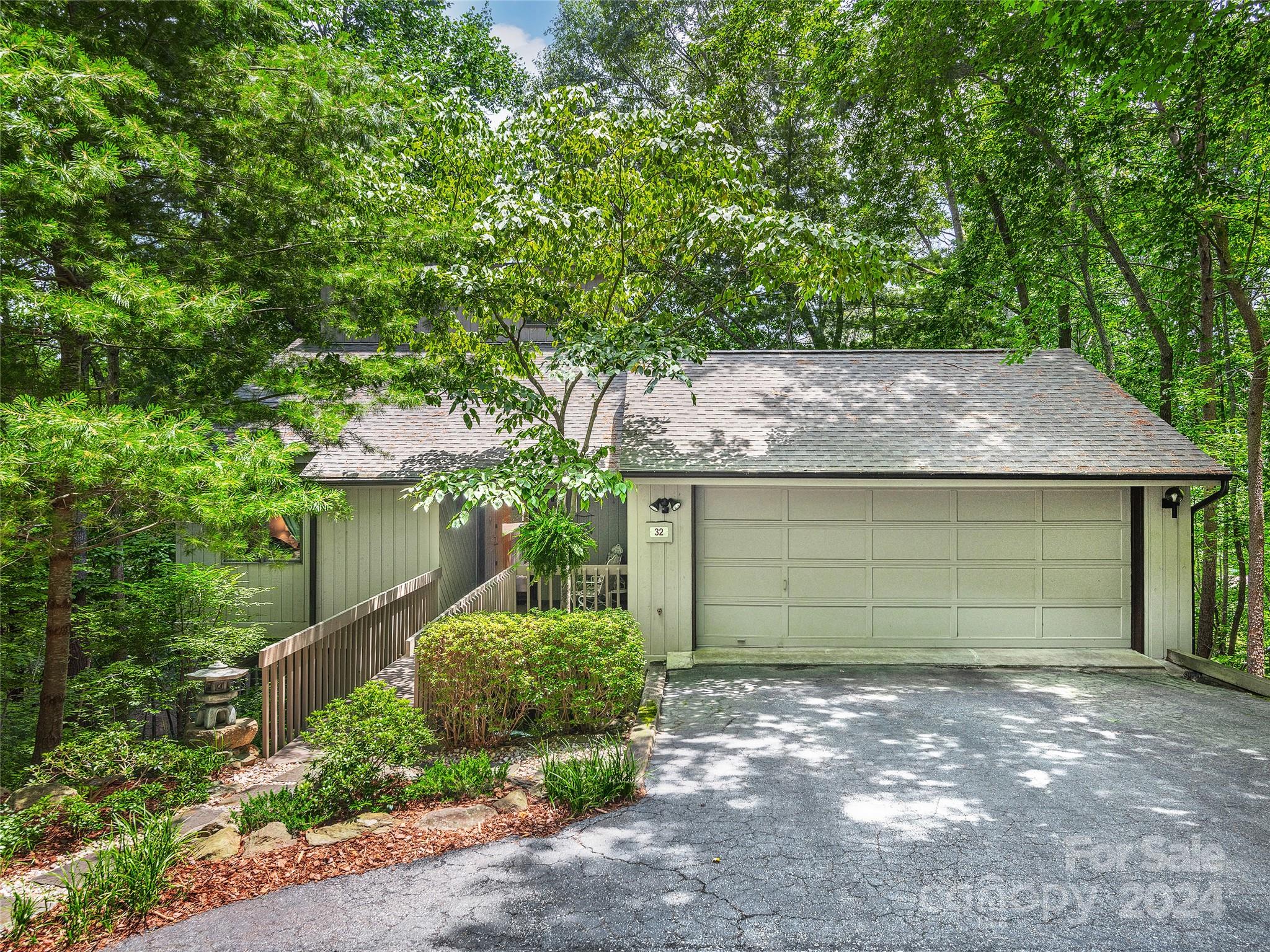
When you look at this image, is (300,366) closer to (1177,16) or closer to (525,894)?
(525,894)

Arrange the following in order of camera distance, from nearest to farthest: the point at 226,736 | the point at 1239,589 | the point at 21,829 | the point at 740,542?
the point at 21,829 < the point at 226,736 < the point at 740,542 < the point at 1239,589

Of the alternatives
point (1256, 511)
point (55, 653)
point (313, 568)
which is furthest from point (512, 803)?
point (1256, 511)

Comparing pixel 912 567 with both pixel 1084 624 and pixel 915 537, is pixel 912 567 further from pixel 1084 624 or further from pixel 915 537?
pixel 1084 624

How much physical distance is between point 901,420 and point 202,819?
8374 millimetres

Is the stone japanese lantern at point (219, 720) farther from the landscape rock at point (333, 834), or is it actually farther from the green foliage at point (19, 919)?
the green foliage at point (19, 919)

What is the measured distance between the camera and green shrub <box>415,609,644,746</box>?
528cm

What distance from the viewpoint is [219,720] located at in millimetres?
5312

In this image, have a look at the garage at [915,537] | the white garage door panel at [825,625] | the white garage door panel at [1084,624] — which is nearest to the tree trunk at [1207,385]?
the garage at [915,537]

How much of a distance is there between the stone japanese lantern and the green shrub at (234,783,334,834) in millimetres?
1258

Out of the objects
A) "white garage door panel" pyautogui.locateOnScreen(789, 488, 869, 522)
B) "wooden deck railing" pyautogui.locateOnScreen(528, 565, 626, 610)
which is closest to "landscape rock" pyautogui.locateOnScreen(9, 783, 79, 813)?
"wooden deck railing" pyautogui.locateOnScreen(528, 565, 626, 610)

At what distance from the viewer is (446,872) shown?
Answer: 3.58m

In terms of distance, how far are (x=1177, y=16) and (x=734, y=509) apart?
6.37m

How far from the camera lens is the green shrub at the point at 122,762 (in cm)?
437

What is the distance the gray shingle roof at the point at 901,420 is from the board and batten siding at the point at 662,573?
47 centimetres
